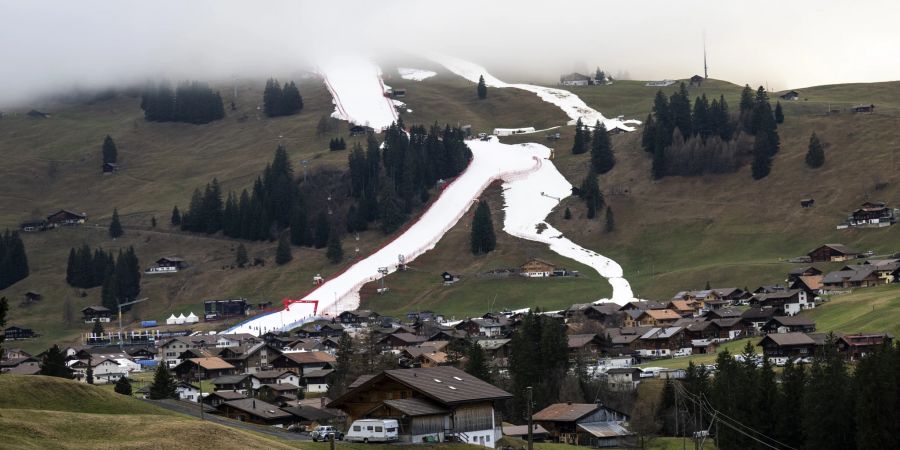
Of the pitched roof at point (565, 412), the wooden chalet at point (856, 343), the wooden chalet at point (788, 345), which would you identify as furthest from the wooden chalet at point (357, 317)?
the pitched roof at point (565, 412)

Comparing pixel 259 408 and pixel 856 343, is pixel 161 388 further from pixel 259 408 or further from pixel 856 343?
pixel 856 343

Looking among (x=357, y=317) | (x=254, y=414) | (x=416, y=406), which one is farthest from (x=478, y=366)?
(x=357, y=317)

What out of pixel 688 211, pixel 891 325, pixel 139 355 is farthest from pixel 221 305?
pixel 891 325

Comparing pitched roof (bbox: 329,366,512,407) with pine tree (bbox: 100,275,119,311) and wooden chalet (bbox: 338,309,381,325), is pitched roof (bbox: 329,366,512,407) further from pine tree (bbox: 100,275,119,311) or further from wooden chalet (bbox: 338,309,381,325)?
pine tree (bbox: 100,275,119,311)

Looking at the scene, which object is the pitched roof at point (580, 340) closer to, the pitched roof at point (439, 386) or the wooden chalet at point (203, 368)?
the wooden chalet at point (203, 368)

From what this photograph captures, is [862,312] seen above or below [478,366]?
below

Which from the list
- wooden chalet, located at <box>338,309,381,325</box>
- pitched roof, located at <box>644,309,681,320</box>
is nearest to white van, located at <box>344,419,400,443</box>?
pitched roof, located at <box>644,309,681,320</box>

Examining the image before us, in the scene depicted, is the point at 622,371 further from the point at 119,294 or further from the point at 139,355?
the point at 119,294
